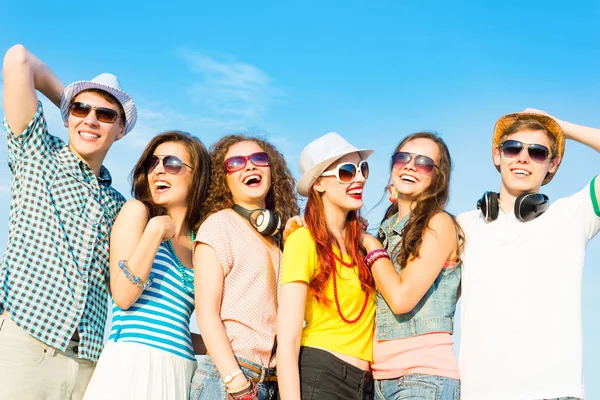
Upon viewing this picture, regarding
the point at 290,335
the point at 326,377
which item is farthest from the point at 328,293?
the point at 326,377

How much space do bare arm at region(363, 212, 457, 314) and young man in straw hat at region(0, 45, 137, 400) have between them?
285cm

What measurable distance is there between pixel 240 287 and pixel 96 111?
2684 millimetres

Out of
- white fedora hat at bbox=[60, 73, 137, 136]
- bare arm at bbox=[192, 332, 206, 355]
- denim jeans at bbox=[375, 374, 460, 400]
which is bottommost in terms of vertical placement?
denim jeans at bbox=[375, 374, 460, 400]

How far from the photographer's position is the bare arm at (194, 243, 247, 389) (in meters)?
5.11

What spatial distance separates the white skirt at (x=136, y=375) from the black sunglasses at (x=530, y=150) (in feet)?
12.7

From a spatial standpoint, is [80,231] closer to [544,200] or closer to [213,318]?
[213,318]

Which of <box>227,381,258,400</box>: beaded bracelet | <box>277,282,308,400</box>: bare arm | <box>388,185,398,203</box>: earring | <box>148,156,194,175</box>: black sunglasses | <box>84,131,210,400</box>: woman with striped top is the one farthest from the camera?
<box>388,185,398,203</box>: earring

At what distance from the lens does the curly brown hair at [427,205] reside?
5668mm

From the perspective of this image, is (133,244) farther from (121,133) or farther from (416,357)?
(416,357)

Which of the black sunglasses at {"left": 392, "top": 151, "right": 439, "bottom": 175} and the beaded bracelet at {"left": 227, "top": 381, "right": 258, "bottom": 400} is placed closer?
the beaded bracelet at {"left": 227, "top": 381, "right": 258, "bottom": 400}

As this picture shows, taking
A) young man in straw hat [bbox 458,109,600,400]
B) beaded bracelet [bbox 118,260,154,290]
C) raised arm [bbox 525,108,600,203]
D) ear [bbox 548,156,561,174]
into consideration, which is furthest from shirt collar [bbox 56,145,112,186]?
raised arm [bbox 525,108,600,203]

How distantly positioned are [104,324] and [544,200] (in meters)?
4.58

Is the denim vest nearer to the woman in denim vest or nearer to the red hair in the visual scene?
the woman in denim vest

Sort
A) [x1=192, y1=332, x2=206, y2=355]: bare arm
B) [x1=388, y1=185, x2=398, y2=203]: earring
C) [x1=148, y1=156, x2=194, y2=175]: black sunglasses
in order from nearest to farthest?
[x1=192, y1=332, x2=206, y2=355]: bare arm < [x1=148, y1=156, x2=194, y2=175]: black sunglasses < [x1=388, y1=185, x2=398, y2=203]: earring
